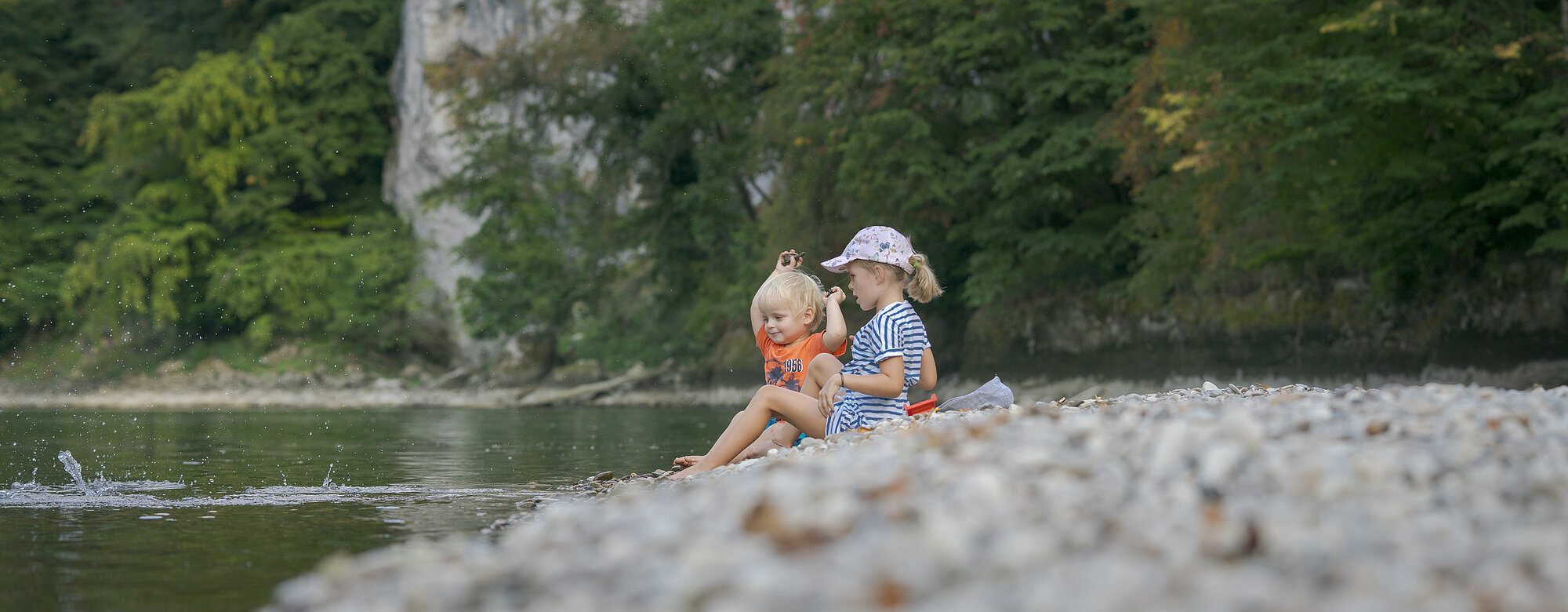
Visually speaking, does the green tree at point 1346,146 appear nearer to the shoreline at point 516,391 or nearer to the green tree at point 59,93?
the shoreline at point 516,391

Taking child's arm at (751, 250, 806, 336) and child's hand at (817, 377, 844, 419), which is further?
child's arm at (751, 250, 806, 336)

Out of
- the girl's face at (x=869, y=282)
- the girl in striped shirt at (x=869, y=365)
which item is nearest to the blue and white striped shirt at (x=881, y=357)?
the girl in striped shirt at (x=869, y=365)

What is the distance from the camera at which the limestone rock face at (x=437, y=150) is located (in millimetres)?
32625

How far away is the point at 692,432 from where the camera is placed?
1300 centimetres

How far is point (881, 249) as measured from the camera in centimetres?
577

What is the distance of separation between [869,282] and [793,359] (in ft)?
2.21

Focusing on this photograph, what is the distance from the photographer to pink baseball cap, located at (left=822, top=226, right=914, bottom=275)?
5.75 metres

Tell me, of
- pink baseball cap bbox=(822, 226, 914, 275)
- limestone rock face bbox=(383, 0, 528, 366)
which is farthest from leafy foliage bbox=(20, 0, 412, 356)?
pink baseball cap bbox=(822, 226, 914, 275)

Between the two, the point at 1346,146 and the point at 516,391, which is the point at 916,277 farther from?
the point at 516,391

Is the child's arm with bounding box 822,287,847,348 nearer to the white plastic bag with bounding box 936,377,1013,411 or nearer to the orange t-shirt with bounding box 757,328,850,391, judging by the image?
the orange t-shirt with bounding box 757,328,850,391

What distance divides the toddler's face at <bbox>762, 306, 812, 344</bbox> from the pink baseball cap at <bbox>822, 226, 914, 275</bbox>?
362 millimetres

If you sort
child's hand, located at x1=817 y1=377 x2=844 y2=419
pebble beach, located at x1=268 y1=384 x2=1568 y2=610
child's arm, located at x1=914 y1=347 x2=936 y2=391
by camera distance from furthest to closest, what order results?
child's arm, located at x1=914 y1=347 x2=936 y2=391, child's hand, located at x1=817 y1=377 x2=844 y2=419, pebble beach, located at x1=268 y1=384 x2=1568 y2=610

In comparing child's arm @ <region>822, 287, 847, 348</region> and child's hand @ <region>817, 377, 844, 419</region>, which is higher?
child's arm @ <region>822, 287, 847, 348</region>

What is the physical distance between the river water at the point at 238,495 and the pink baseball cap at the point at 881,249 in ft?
6.04
